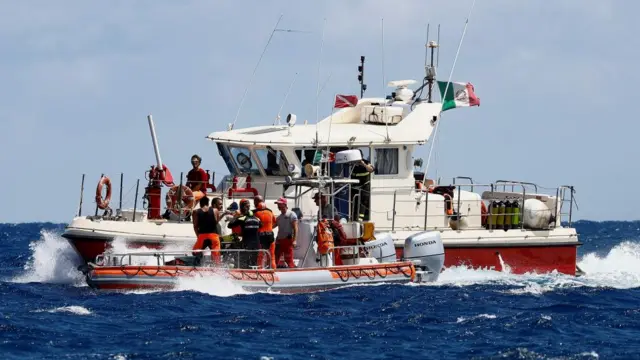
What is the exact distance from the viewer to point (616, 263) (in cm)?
3073

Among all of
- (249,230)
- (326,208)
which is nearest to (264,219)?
(249,230)

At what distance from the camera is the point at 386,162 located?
25891 mm

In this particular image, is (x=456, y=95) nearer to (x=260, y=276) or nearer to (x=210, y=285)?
(x=260, y=276)

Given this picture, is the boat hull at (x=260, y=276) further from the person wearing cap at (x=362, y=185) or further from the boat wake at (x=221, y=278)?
the person wearing cap at (x=362, y=185)

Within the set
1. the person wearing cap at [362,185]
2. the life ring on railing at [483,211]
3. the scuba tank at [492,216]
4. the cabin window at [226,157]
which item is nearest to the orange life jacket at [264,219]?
the person wearing cap at [362,185]

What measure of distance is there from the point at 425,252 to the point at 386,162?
281cm

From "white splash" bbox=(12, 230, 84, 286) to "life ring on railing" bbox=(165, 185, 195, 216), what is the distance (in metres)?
1.95

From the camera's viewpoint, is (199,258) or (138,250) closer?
(199,258)

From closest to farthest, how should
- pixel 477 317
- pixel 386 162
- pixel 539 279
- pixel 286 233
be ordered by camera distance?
pixel 477 317, pixel 286 233, pixel 539 279, pixel 386 162

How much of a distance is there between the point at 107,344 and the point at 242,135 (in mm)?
9826

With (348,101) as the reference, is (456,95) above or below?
above

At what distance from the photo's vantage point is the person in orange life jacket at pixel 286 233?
2195 cm

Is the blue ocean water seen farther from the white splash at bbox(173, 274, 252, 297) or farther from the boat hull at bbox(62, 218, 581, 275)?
the boat hull at bbox(62, 218, 581, 275)

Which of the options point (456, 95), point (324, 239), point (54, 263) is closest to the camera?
point (324, 239)
